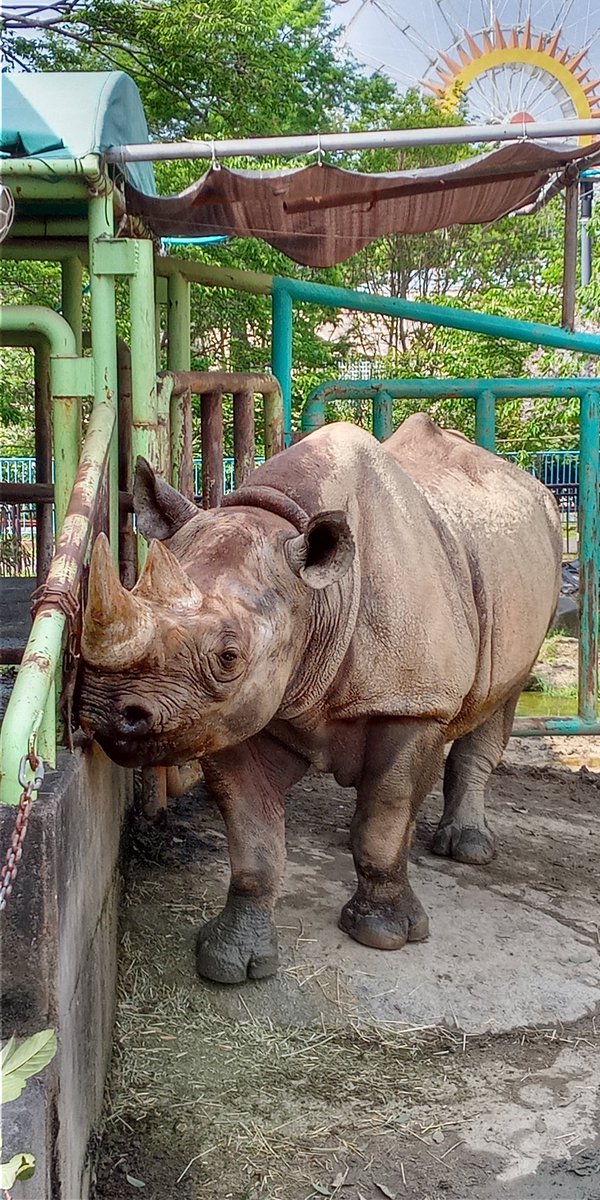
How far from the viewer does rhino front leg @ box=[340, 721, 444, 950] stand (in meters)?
4.12

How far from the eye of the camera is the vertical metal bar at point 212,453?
535 centimetres

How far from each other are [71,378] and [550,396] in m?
3.65

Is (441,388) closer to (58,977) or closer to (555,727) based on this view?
(555,727)

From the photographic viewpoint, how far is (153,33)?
12234mm

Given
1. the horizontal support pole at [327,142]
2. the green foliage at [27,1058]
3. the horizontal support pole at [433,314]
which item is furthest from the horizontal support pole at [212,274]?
the green foliage at [27,1058]

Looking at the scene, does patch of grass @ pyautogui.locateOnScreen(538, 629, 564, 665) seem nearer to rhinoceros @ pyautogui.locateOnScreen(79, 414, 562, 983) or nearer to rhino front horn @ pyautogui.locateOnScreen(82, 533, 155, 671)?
rhinoceros @ pyautogui.locateOnScreen(79, 414, 562, 983)

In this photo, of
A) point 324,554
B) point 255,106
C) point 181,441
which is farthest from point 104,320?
point 255,106

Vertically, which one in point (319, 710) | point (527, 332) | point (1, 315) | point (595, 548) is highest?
point (527, 332)

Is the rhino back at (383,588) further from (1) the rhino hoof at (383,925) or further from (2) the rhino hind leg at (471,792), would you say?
(2) the rhino hind leg at (471,792)

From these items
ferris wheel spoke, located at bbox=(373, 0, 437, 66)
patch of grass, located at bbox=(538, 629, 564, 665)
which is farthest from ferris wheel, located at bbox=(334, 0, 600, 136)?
patch of grass, located at bbox=(538, 629, 564, 665)

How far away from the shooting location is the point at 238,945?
3.96 metres

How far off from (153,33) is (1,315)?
10194mm

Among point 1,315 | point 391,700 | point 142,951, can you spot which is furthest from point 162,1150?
point 1,315

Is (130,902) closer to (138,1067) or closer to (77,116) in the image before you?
(138,1067)
